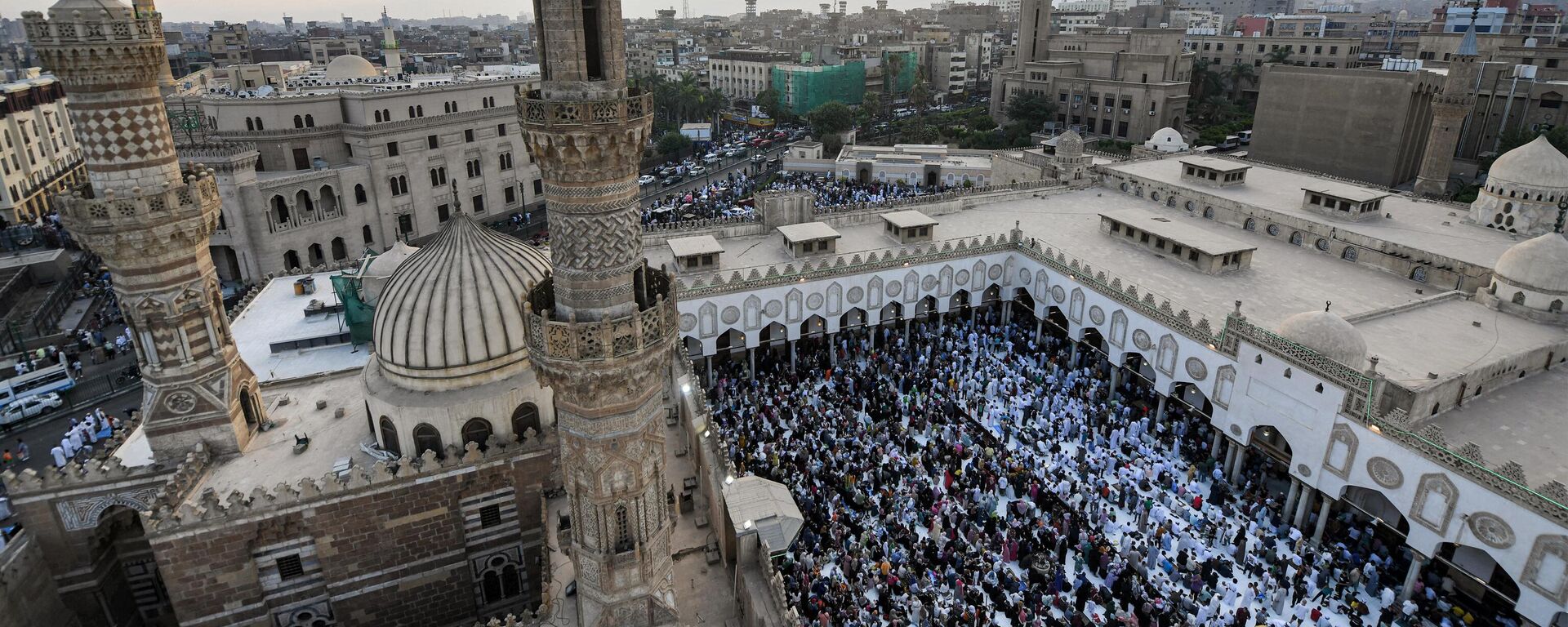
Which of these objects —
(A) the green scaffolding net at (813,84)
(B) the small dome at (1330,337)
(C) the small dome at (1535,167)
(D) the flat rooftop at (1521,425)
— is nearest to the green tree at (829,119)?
(A) the green scaffolding net at (813,84)

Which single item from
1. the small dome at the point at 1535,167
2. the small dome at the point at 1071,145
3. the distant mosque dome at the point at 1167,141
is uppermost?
the small dome at the point at 1535,167

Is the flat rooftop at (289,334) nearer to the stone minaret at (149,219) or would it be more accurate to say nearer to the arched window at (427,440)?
the stone minaret at (149,219)

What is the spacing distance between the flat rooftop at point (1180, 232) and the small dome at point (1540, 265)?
288 inches

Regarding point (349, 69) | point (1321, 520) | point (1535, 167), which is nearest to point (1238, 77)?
point (1535, 167)

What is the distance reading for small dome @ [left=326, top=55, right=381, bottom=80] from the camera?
5406cm

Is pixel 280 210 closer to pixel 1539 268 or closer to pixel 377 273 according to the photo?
pixel 377 273

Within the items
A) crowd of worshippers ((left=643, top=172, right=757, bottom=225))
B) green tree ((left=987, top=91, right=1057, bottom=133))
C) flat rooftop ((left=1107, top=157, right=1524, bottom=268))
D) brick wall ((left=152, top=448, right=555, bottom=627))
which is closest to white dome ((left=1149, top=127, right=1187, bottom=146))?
flat rooftop ((left=1107, top=157, right=1524, bottom=268))

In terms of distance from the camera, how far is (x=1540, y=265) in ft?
75.6

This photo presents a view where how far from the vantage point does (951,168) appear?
56.4m

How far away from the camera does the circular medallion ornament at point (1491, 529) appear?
16812 millimetres

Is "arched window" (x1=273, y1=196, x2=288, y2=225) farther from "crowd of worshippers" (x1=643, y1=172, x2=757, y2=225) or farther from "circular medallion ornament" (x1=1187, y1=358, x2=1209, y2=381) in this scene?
"circular medallion ornament" (x1=1187, y1=358, x2=1209, y2=381)

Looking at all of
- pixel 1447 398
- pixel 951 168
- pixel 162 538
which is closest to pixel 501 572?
pixel 162 538

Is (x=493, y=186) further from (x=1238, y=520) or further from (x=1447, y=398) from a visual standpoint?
(x=1447, y=398)

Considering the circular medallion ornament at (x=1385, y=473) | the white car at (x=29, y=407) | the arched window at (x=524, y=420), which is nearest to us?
the arched window at (x=524, y=420)
